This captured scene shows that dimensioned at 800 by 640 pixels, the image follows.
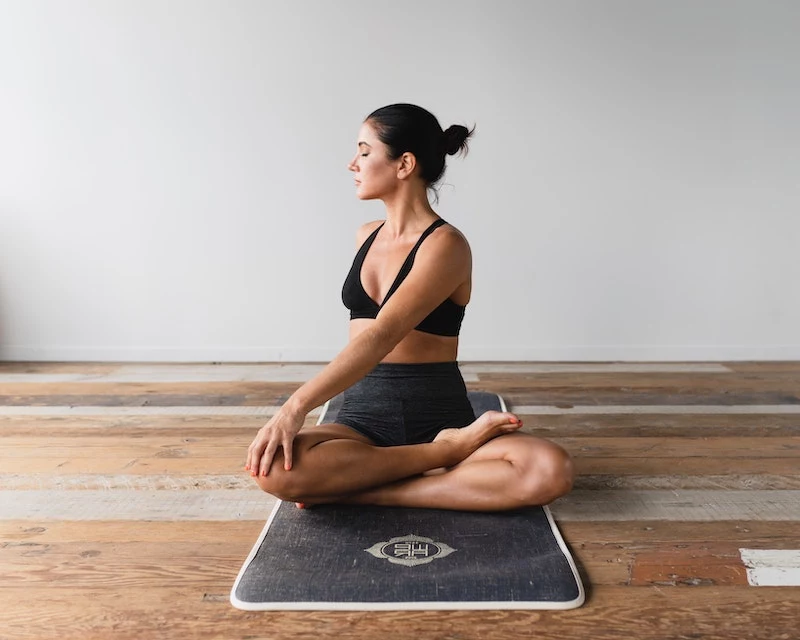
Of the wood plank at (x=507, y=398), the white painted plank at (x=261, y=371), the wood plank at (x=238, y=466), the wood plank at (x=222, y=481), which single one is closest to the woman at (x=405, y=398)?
the wood plank at (x=222, y=481)

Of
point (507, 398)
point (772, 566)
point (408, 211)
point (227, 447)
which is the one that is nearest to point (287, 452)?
point (408, 211)

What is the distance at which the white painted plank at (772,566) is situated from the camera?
5.48 ft

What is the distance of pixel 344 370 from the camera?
193cm

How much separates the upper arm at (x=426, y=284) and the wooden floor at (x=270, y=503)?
0.59 m

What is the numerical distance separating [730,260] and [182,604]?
3462 mm

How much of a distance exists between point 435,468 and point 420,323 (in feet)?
1.23

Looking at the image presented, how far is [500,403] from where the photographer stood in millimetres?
3201

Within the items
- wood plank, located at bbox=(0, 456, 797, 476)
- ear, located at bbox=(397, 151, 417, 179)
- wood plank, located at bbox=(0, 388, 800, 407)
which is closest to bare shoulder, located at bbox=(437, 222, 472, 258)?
ear, located at bbox=(397, 151, 417, 179)

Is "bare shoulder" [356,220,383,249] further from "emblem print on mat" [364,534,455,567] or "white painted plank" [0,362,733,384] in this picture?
"white painted plank" [0,362,733,384]

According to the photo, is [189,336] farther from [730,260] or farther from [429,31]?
[730,260]

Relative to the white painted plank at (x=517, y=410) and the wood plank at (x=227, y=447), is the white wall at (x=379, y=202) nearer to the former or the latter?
the white painted plank at (x=517, y=410)

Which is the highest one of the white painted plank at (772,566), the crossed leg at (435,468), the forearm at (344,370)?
the forearm at (344,370)

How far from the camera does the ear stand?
215cm

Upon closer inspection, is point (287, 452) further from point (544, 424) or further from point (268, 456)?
point (544, 424)
